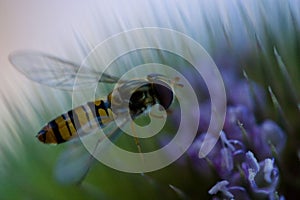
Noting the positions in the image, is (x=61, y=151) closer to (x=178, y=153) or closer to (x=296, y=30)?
(x=178, y=153)

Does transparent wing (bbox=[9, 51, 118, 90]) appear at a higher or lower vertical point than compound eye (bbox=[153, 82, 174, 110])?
higher

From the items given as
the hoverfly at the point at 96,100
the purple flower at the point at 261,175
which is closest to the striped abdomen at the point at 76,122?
the hoverfly at the point at 96,100

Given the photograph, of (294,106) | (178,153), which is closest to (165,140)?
(178,153)

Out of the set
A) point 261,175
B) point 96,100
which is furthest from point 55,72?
→ point 261,175

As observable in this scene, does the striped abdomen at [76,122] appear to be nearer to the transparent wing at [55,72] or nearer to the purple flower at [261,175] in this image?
the transparent wing at [55,72]

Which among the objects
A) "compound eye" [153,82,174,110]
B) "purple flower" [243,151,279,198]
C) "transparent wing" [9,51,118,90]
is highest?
"transparent wing" [9,51,118,90]

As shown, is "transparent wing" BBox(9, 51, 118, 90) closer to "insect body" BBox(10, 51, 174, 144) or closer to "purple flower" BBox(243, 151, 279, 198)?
"insect body" BBox(10, 51, 174, 144)

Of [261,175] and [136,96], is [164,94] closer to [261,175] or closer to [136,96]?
[136,96]

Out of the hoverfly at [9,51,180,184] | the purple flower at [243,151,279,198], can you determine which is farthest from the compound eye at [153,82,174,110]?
the purple flower at [243,151,279,198]
